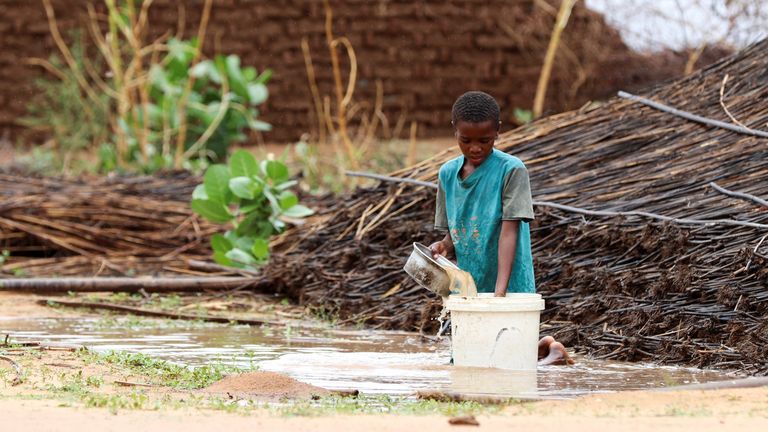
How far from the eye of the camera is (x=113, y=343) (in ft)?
17.6

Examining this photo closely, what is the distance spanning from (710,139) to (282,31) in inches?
372

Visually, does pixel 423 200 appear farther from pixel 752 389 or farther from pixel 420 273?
pixel 752 389

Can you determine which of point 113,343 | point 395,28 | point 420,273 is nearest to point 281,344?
point 113,343

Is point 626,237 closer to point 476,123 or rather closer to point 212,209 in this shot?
point 476,123

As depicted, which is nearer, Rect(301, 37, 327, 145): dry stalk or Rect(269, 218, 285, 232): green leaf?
Rect(269, 218, 285, 232): green leaf

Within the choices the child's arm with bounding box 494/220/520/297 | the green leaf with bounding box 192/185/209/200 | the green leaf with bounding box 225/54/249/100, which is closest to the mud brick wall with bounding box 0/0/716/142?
the green leaf with bounding box 225/54/249/100

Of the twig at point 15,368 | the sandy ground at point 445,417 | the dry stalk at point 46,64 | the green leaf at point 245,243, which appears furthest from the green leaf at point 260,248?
the dry stalk at point 46,64

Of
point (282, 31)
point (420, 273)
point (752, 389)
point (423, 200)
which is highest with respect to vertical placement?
point (282, 31)

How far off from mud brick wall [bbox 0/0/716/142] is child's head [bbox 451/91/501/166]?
33.8 feet

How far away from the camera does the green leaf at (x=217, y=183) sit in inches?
302

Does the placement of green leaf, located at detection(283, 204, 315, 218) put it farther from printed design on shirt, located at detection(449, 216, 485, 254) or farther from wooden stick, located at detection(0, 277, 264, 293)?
printed design on shirt, located at detection(449, 216, 485, 254)

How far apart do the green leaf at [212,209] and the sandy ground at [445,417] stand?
388 cm

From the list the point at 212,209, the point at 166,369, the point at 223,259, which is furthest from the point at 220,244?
the point at 166,369

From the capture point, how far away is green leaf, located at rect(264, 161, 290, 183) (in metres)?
7.65
